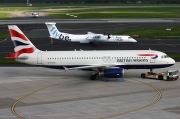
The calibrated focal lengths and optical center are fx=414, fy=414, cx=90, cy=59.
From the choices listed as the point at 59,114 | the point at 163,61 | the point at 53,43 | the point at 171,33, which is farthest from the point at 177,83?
the point at 171,33

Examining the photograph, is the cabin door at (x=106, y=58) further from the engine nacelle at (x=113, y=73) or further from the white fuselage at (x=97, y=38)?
the white fuselage at (x=97, y=38)

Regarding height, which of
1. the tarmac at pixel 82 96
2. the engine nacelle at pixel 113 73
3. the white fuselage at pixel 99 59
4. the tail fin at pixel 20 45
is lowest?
the tarmac at pixel 82 96

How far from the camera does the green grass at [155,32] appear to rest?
11707 centimetres

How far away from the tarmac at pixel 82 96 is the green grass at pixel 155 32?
5147 centimetres

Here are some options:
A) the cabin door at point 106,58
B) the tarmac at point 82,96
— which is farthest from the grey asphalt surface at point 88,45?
the cabin door at point 106,58

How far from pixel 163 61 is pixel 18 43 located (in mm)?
21822

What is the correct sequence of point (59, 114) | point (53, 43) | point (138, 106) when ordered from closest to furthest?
point (59, 114), point (138, 106), point (53, 43)

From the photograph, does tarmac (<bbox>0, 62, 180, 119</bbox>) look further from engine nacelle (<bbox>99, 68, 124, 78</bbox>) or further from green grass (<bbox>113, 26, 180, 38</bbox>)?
green grass (<bbox>113, 26, 180, 38</bbox>)

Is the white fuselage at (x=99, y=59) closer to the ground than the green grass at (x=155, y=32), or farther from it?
closer to the ground

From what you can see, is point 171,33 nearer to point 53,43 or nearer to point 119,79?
point 53,43

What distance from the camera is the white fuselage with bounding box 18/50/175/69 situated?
61094mm

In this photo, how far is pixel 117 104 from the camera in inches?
1847

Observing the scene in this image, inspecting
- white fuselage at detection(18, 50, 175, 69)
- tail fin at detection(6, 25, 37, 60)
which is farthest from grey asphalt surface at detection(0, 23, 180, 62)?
white fuselage at detection(18, 50, 175, 69)

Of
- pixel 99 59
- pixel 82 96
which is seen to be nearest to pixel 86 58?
pixel 99 59
